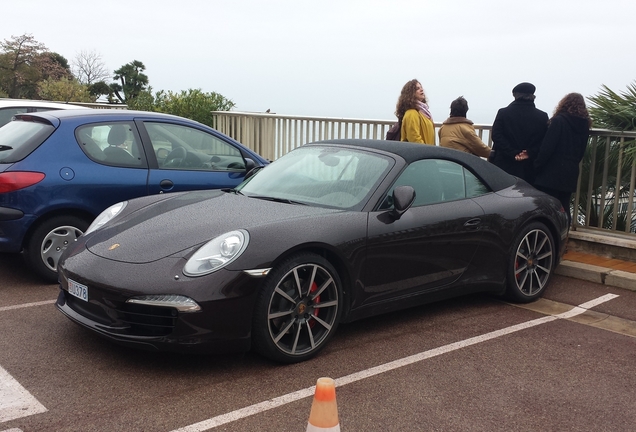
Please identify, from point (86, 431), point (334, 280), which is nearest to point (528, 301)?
point (334, 280)

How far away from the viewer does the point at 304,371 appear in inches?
177

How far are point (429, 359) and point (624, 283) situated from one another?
3.03 meters

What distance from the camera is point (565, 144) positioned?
738 centimetres

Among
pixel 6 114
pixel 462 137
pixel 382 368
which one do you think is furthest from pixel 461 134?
pixel 6 114

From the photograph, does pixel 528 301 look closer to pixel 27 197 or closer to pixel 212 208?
pixel 212 208

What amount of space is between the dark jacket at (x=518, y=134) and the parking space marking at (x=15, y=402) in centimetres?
553

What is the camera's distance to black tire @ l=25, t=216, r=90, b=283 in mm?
6258

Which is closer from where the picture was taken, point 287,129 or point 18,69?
point 287,129

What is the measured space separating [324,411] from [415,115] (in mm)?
5607

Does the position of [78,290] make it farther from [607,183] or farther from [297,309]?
[607,183]

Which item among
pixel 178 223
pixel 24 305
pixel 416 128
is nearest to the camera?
pixel 178 223

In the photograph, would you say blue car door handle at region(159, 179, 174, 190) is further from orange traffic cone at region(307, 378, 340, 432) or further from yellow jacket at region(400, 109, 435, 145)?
orange traffic cone at region(307, 378, 340, 432)

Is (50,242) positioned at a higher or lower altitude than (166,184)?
lower

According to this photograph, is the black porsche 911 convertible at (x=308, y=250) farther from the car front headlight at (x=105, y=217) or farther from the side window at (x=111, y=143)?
the side window at (x=111, y=143)
